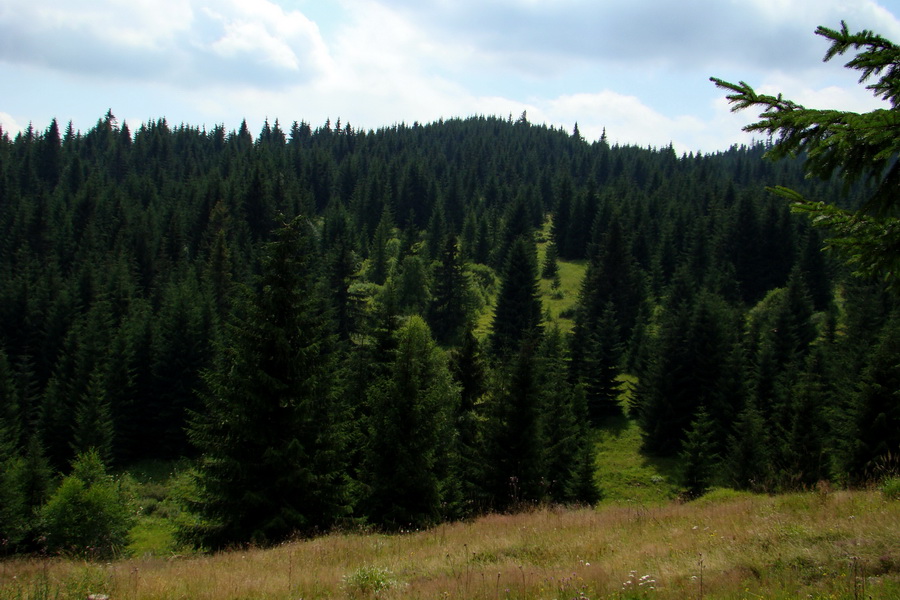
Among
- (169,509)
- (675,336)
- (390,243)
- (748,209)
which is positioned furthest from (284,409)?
(748,209)

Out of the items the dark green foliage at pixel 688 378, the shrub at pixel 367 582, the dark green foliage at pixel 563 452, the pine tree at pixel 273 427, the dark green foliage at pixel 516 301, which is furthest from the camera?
the dark green foliage at pixel 516 301

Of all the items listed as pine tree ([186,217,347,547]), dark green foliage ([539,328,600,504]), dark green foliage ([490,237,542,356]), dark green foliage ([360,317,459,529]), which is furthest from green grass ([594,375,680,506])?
pine tree ([186,217,347,547])

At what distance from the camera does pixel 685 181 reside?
125 m

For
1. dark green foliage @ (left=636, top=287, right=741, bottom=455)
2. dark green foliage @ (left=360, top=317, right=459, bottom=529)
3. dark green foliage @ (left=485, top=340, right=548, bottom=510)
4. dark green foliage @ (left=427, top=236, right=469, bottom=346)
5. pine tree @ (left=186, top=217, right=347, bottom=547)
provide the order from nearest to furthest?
pine tree @ (left=186, top=217, right=347, bottom=547), dark green foliage @ (left=360, top=317, right=459, bottom=529), dark green foliage @ (left=485, top=340, right=548, bottom=510), dark green foliage @ (left=636, top=287, right=741, bottom=455), dark green foliage @ (left=427, top=236, right=469, bottom=346)

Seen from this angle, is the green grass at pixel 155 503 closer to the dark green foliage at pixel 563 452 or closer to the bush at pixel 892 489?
the dark green foliage at pixel 563 452

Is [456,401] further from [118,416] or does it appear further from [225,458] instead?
[118,416]

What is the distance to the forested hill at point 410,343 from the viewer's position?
53.3 feet

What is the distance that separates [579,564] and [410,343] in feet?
38.5

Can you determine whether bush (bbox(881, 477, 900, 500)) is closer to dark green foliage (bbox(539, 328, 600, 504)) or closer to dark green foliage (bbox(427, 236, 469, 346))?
dark green foliage (bbox(539, 328, 600, 504))

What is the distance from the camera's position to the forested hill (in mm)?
16234

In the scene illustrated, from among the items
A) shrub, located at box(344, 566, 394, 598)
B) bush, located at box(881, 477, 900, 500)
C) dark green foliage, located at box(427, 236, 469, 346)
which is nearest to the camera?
shrub, located at box(344, 566, 394, 598)

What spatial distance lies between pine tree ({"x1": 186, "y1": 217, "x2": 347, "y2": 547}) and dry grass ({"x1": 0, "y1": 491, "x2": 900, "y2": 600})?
3758mm

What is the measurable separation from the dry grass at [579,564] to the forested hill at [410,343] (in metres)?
4.33

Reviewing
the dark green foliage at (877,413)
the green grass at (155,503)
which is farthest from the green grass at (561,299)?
the dark green foliage at (877,413)
